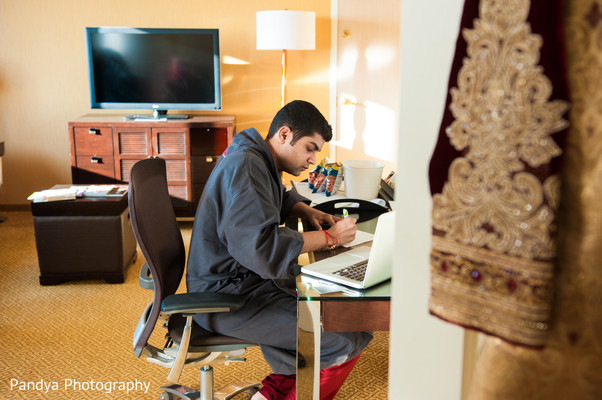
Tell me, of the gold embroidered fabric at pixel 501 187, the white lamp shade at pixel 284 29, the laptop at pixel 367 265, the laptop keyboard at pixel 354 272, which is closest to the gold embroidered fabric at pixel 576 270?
the gold embroidered fabric at pixel 501 187

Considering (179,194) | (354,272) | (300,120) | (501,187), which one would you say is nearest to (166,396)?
(354,272)

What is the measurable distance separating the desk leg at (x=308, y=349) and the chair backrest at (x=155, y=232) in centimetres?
48

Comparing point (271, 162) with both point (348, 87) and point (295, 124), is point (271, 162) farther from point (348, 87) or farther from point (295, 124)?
point (348, 87)

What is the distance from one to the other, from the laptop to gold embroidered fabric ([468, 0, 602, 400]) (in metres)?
0.86

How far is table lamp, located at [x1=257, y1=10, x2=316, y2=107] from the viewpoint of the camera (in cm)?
457

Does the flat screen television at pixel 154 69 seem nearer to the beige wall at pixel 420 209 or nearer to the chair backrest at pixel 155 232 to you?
the chair backrest at pixel 155 232

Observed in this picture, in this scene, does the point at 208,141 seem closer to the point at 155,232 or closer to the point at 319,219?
the point at 319,219

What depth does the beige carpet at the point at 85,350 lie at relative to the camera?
2588 millimetres

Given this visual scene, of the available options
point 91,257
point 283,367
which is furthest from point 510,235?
point 91,257

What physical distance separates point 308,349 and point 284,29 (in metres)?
3.14

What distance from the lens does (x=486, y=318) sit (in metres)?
0.80

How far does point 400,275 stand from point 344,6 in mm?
4360

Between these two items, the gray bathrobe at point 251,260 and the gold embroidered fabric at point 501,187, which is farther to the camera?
the gray bathrobe at point 251,260

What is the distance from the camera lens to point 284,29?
4.58m
